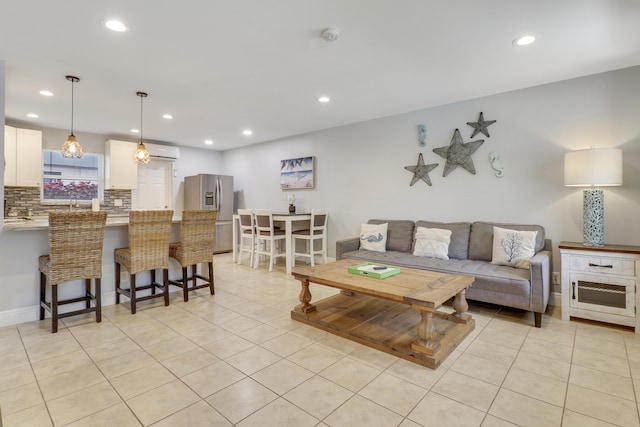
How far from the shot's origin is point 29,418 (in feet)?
5.25

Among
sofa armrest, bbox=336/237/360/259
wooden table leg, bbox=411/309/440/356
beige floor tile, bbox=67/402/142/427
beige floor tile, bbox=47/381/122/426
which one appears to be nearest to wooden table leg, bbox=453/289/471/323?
wooden table leg, bbox=411/309/440/356

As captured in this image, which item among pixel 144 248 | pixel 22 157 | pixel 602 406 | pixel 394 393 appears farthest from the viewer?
pixel 22 157

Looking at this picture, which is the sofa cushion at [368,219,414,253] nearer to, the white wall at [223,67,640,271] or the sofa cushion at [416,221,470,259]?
the white wall at [223,67,640,271]

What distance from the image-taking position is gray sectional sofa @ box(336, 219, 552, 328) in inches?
108

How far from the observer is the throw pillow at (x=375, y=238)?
4.22 meters

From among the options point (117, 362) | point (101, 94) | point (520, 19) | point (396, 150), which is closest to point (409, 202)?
point (396, 150)

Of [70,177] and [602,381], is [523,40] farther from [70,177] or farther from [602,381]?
[70,177]

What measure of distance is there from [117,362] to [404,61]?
11.0ft

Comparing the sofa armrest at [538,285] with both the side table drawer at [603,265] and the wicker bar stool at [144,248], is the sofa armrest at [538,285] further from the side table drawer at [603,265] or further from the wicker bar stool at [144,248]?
the wicker bar stool at [144,248]

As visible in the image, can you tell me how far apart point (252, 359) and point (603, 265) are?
10.2ft

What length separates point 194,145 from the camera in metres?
6.91

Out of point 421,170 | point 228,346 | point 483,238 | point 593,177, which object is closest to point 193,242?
point 228,346

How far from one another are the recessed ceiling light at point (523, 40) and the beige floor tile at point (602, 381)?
2.43m

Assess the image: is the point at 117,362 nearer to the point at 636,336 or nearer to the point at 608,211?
the point at 636,336
